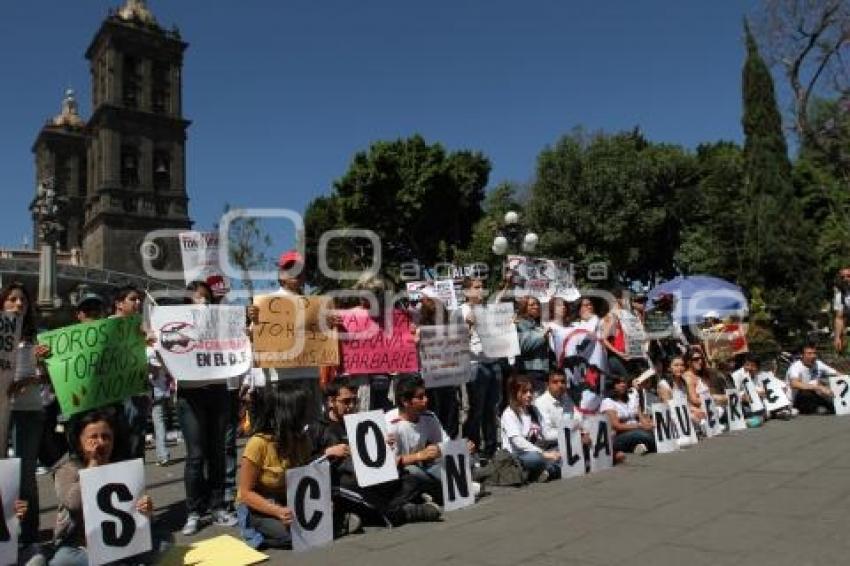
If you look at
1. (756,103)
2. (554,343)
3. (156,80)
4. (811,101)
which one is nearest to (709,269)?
(756,103)

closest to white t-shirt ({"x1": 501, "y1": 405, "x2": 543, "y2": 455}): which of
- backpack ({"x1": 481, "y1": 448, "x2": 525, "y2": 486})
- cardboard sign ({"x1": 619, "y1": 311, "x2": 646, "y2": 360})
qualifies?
backpack ({"x1": 481, "y1": 448, "x2": 525, "y2": 486})

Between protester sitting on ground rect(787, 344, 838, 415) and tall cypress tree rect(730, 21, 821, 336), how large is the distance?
14416mm

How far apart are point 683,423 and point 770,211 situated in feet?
66.9

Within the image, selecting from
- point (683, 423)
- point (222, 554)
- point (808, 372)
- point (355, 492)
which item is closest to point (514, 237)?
point (808, 372)

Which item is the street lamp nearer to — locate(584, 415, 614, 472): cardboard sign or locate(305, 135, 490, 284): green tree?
locate(584, 415, 614, 472): cardboard sign

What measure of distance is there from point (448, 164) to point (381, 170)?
3.59 metres

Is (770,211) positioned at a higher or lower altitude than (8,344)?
higher

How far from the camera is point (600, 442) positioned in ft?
24.6

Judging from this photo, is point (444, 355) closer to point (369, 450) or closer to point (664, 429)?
point (369, 450)

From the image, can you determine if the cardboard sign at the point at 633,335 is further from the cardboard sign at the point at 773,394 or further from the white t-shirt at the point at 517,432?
the white t-shirt at the point at 517,432

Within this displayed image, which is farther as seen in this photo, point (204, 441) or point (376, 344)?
point (376, 344)

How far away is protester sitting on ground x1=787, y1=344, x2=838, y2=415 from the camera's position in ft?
36.0

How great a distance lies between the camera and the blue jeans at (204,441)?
566 centimetres

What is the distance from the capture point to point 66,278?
4941 centimetres
